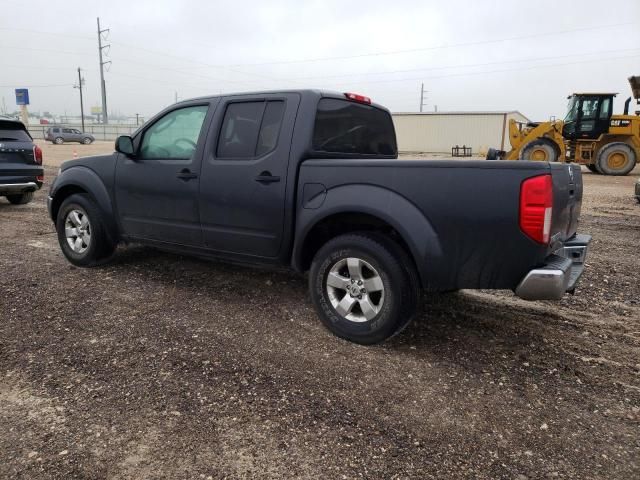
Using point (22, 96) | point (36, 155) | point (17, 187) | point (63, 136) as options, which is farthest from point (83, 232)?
point (22, 96)

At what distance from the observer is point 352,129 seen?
4250mm

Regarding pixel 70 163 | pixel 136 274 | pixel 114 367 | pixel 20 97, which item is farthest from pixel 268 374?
pixel 20 97

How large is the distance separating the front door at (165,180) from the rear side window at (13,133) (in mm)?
5268

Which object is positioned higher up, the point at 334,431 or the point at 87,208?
the point at 87,208

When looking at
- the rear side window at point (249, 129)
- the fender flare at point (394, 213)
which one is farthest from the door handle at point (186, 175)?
the fender flare at point (394, 213)

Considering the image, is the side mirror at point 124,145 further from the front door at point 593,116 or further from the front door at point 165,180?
the front door at point 593,116

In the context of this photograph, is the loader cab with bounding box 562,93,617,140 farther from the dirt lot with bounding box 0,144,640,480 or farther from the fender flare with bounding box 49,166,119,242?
the fender flare with bounding box 49,166,119,242

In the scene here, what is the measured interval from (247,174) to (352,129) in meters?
1.06

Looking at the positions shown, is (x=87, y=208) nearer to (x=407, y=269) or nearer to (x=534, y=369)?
(x=407, y=269)

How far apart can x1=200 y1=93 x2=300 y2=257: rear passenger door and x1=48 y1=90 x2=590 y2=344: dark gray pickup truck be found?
11 mm

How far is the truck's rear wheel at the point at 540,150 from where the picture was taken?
17.8 meters

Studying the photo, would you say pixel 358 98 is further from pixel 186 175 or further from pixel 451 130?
pixel 451 130

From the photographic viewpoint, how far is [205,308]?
4.12 meters

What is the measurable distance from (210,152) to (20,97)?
7103cm
